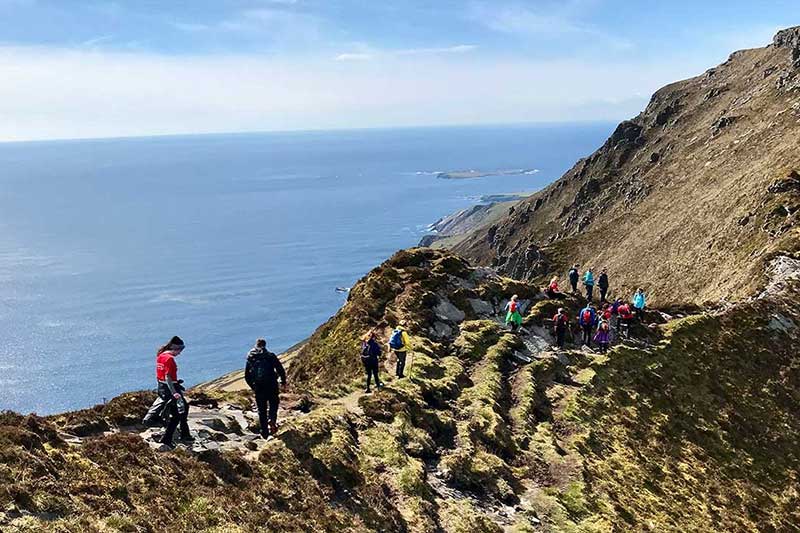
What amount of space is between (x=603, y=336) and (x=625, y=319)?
12.9 ft

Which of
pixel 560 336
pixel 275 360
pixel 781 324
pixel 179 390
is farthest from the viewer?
pixel 781 324

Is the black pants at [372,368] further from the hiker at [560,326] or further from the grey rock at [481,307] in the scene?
the hiker at [560,326]

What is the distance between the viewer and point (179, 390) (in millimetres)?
17375

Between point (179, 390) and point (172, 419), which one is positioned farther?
point (179, 390)

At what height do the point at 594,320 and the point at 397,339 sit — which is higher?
the point at 397,339

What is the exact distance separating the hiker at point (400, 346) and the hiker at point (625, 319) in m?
17.0

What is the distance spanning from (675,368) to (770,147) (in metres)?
70.6

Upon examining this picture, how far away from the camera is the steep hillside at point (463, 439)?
1475cm

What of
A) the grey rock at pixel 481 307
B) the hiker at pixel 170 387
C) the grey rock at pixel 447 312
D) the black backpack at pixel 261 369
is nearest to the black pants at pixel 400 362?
the grey rock at pixel 447 312

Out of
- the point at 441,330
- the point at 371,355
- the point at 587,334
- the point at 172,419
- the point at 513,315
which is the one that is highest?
the point at 172,419

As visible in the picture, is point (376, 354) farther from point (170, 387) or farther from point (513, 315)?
point (513, 315)

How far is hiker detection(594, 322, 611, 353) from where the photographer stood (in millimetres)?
36562

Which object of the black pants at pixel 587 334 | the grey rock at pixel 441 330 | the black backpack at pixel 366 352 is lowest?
the black pants at pixel 587 334

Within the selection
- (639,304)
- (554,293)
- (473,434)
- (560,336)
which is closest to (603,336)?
(560,336)
